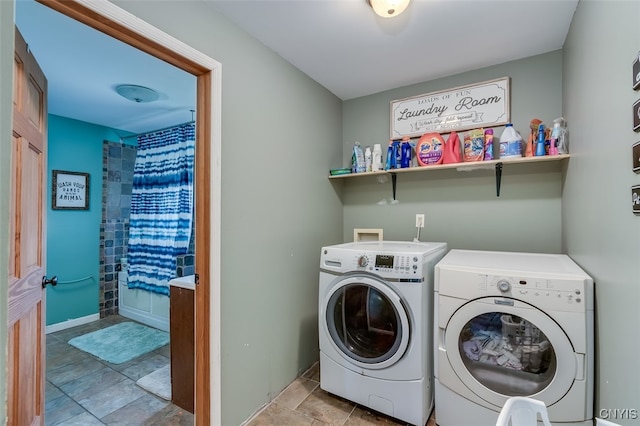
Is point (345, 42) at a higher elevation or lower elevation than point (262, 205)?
higher

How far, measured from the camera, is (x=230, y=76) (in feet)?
5.26

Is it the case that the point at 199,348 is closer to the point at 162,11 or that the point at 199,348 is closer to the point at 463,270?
the point at 463,270

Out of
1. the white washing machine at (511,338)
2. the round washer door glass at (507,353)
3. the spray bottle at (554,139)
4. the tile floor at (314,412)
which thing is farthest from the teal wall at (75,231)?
the spray bottle at (554,139)

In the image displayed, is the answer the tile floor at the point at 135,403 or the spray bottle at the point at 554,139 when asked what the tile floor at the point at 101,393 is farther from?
the spray bottle at the point at 554,139

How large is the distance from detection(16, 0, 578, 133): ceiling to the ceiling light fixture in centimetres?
10

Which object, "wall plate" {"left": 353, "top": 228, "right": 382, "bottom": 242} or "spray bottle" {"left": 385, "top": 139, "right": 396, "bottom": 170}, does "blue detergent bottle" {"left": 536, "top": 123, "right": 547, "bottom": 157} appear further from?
"wall plate" {"left": 353, "top": 228, "right": 382, "bottom": 242}

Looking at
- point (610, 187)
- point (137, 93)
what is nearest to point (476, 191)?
point (610, 187)

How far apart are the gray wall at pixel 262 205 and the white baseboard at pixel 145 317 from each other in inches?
74.8

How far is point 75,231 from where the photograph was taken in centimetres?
330

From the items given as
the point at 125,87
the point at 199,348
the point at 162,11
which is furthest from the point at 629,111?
the point at 125,87

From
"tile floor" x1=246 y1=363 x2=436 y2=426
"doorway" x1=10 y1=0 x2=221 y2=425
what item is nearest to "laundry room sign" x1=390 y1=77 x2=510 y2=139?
"doorway" x1=10 y1=0 x2=221 y2=425

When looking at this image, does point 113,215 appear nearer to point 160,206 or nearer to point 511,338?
point 160,206

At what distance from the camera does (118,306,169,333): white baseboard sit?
10.5ft

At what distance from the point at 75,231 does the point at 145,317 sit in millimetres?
1272
